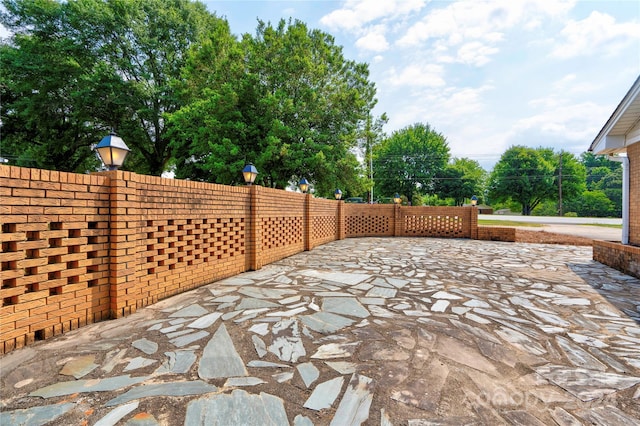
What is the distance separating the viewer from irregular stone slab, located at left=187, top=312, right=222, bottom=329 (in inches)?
107

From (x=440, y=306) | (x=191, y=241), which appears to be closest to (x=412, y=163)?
(x=440, y=306)

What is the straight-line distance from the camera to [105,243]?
285 cm

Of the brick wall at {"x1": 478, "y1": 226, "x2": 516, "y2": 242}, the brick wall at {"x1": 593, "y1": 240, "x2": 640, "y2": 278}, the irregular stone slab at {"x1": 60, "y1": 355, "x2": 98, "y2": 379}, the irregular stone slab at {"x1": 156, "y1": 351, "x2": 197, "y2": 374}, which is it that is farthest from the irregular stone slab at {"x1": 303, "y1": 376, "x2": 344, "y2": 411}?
the brick wall at {"x1": 478, "y1": 226, "x2": 516, "y2": 242}

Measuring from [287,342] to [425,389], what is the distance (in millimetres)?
1126

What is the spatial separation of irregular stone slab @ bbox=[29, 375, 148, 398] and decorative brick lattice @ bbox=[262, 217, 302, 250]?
4.06m

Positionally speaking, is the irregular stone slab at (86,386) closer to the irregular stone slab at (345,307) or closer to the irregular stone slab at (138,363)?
the irregular stone slab at (138,363)

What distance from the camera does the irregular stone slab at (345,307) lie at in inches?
122

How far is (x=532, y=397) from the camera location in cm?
169

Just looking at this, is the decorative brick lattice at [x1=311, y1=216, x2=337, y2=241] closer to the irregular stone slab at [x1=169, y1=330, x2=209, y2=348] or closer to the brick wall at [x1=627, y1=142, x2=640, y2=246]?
the irregular stone slab at [x1=169, y1=330, x2=209, y2=348]

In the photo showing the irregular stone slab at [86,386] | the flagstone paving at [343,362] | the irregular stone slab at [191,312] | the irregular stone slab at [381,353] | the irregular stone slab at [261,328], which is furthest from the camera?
the irregular stone slab at [191,312]

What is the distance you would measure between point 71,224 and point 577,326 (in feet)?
16.2

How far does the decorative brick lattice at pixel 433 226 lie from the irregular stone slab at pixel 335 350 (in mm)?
10801

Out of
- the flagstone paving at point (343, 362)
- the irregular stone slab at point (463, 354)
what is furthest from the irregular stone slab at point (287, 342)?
the irregular stone slab at point (463, 354)

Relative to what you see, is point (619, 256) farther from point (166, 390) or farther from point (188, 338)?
point (166, 390)
